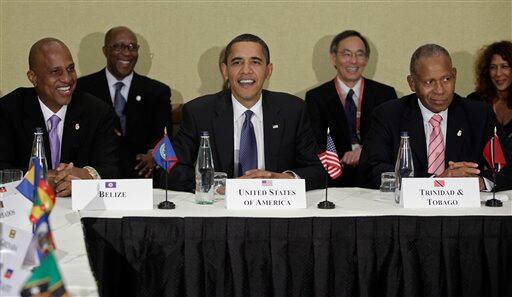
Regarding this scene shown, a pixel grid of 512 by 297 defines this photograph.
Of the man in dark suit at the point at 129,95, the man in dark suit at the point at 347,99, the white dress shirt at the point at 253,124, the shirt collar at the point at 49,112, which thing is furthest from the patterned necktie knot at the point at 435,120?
the man in dark suit at the point at 129,95

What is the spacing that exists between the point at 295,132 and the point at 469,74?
2745 millimetres

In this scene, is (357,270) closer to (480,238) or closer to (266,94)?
(480,238)

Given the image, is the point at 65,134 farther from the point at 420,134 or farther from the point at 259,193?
the point at 420,134

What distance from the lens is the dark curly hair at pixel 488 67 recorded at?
5590 millimetres

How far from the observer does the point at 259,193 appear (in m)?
3.43

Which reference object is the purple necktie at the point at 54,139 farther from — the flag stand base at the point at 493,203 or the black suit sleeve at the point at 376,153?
the flag stand base at the point at 493,203

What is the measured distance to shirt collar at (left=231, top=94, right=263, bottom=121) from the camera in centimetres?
424

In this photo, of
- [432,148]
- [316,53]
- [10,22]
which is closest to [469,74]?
[316,53]

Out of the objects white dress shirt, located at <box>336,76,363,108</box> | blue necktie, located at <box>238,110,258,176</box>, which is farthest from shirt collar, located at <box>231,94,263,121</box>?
white dress shirt, located at <box>336,76,363,108</box>

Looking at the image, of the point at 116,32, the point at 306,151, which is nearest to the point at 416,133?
the point at 306,151

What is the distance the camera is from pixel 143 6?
21.3 ft

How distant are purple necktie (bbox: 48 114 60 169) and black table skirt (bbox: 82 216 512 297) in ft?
3.52

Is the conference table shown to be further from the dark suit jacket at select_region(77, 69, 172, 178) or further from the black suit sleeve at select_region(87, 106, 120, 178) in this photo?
the dark suit jacket at select_region(77, 69, 172, 178)

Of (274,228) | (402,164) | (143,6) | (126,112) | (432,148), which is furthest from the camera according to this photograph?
(143,6)
